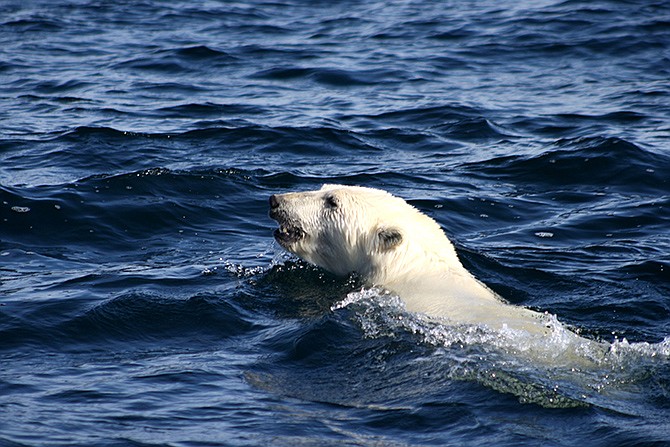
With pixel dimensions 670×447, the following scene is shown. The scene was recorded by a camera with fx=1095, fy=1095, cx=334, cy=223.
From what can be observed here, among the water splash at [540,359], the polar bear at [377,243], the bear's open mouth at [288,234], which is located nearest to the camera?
the water splash at [540,359]

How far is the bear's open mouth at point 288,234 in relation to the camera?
29.2 feet

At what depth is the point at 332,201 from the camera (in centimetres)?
880

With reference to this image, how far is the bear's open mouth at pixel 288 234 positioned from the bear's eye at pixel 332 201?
0.32 m

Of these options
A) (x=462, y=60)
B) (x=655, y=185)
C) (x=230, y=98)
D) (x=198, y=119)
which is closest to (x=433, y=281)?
(x=655, y=185)

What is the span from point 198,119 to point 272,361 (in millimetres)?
7923

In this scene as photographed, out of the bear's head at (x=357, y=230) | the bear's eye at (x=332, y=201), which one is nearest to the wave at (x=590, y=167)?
the bear's head at (x=357, y=230)

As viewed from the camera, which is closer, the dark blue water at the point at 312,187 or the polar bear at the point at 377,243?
the dark blue water at the point at 312,187

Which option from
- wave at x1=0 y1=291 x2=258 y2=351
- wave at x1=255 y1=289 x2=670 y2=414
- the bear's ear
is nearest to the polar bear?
the bear's ear

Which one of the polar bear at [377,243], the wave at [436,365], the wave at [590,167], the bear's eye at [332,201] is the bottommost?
the wave at [590,167]

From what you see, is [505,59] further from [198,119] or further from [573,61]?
[198,119]

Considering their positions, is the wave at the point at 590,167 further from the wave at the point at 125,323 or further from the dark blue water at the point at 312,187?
the wave at the point at 125,323

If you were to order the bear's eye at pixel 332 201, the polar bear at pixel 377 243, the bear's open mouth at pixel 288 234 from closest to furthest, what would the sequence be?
the polar bear at pixel 377 243
the bear's eye at pixel 332 201
the bear's open mouth at pixel 288 234

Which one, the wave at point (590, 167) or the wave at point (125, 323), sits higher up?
the wave at point (125, 323)

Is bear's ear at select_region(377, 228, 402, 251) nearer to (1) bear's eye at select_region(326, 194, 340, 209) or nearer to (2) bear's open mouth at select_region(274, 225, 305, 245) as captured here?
(1) bear's eye at select_region(326, 194, 340, 209)
